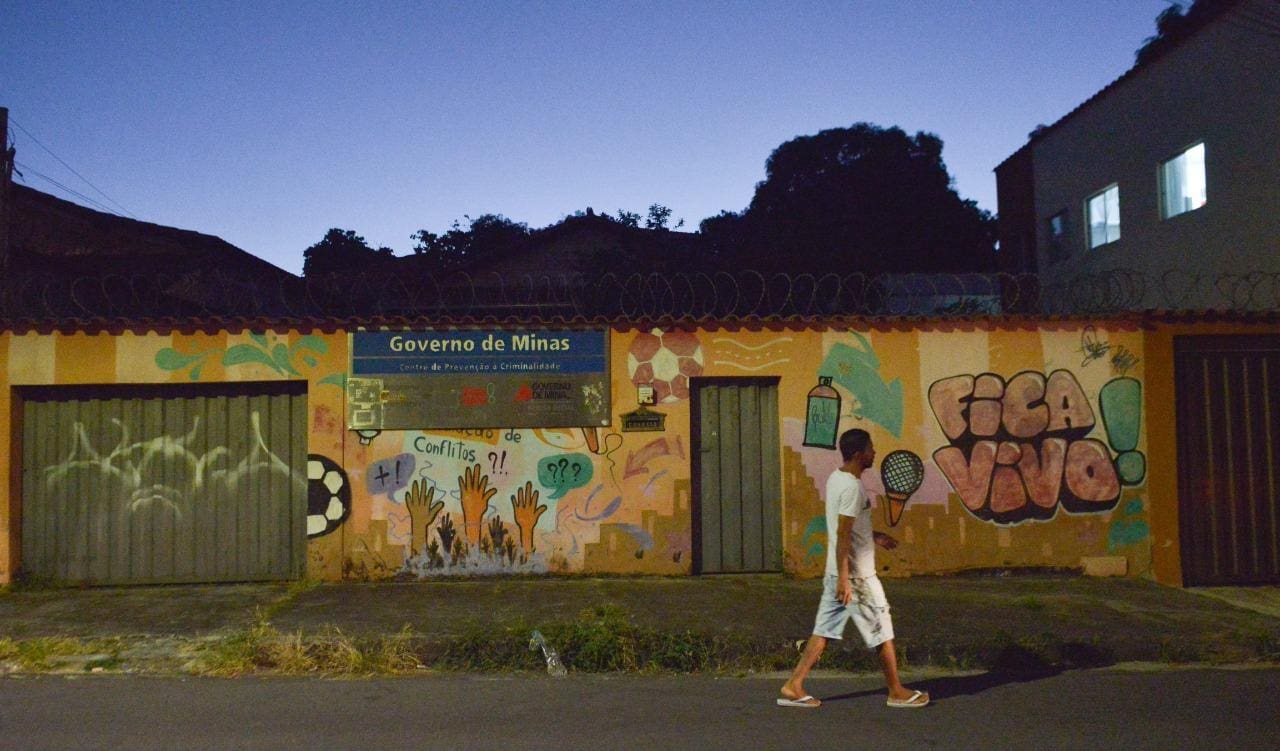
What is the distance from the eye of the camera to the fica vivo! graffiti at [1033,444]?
9.02 metres

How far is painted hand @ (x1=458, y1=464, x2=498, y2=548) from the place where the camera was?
8914 mm

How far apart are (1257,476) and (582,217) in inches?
700

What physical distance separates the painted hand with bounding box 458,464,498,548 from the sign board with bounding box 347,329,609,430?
1.53 feet

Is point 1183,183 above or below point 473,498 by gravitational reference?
above

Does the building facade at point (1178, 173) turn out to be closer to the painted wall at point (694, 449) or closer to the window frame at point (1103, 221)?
the window frame at point (1103, 221)

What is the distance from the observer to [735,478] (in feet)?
30.0

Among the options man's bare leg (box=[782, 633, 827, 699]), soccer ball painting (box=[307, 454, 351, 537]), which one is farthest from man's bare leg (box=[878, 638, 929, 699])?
soccer ball painting (box=[307, 454, 351, 537])

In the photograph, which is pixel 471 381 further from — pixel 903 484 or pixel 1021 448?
pixel 1021 448

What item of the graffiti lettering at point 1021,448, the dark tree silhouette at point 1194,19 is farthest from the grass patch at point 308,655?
the dark tree silhouette at point 1194,19

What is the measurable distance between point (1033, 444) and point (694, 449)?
3.11 meters

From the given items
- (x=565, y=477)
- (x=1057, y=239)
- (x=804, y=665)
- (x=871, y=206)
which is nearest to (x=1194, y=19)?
(x=1057, y=239)

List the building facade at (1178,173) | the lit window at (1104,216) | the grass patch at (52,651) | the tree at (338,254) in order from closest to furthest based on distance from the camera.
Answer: the grass patch at (52,651) → the building facade at (1178,173) → the lit window at (1104,216) → the tree at (338,254)

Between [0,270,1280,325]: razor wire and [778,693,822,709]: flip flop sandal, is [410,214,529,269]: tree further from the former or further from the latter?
[778,693,822,709]: flip flop sandal

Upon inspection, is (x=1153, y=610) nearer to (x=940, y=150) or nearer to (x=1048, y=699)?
(x=1048, y=699)
